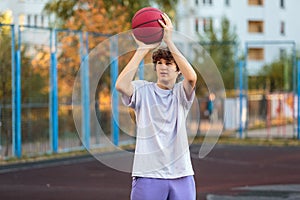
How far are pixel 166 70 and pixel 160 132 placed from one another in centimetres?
45

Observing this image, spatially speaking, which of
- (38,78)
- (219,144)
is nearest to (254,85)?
(219,144)

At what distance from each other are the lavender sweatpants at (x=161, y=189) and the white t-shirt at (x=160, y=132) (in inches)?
1.6

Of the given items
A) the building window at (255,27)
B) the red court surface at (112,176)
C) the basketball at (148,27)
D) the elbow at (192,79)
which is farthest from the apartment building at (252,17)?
the elbow at (192,79)

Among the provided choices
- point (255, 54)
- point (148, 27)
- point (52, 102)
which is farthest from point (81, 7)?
point (255, 54)

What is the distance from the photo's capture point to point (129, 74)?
5.11 m

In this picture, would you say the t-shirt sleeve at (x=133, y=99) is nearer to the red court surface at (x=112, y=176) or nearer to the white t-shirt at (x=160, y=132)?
the white t-shirt at (x=160, y=132)

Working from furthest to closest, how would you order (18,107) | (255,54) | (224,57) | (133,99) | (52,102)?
1. (255,54)
2. (224,57)
3. (52,102)
4. (18,107)
5. (133,99)

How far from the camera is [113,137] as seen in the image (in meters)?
20.7

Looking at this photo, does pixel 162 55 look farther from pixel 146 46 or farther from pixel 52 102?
pixel 52 102

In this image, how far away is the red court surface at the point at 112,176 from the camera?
11352 mm

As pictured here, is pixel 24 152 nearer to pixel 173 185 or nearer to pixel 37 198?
pixel 37 198

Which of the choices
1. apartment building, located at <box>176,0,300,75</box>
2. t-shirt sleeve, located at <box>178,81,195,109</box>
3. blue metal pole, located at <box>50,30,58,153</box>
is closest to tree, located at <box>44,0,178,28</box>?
blue metal pole, located at <box>50,30,58,153</box>

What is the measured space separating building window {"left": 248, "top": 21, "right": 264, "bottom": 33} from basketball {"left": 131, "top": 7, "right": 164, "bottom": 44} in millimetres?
53482

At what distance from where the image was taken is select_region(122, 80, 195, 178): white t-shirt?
5.11 m
